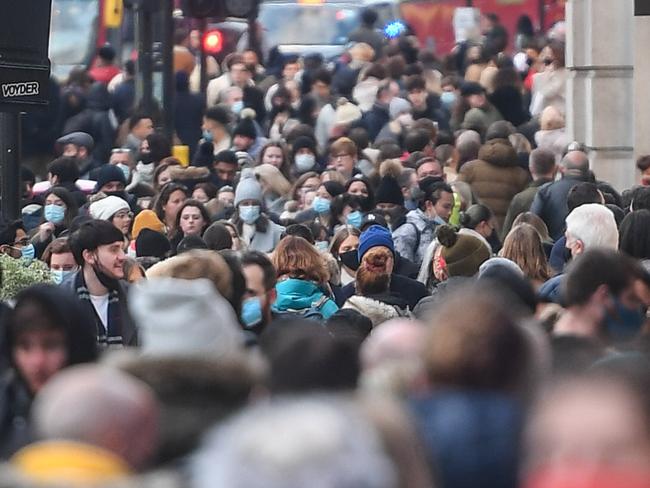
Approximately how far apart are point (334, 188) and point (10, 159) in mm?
3935

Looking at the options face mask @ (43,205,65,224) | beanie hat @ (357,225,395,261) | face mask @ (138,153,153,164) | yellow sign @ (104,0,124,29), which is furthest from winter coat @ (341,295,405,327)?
yellow sign @ (104,0,124,29)

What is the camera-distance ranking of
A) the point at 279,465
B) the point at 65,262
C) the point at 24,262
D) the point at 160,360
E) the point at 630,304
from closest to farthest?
the point at 279,465
the point at 160,360
the point at 630,304
the point at 24,262
the point at 65,262

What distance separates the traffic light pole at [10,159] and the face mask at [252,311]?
3444mm

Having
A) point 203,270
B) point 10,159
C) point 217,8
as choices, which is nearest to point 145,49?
point 217,8

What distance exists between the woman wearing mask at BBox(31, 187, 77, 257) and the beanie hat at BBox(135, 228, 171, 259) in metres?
1.52

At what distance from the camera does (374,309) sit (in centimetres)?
958

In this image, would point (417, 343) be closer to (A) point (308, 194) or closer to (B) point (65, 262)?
(B) point (65, 262)

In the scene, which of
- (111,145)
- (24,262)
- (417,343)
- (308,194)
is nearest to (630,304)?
(417,343)

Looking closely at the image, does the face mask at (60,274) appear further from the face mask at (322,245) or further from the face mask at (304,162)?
the face mask at (304,162)

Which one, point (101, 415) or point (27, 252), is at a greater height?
point (101, 415)

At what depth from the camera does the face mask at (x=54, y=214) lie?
13.8m

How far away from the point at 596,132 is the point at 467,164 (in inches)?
78.4

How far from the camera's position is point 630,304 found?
6527mm

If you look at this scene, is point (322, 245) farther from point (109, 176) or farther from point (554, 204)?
point (109, 176)
